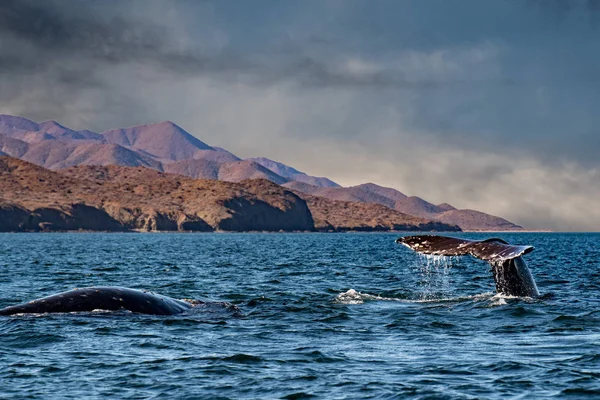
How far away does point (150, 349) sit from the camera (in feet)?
43.2

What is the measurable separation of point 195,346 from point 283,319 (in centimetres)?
404

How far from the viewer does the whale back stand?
16641mm

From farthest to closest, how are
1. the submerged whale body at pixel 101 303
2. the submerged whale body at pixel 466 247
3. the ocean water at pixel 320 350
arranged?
1. the submerged whale body at pixel 101 303
2. the submerged whale body at pixel 466 247
3. the ocean water at pixel 320 350

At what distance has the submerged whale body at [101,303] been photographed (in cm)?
1662

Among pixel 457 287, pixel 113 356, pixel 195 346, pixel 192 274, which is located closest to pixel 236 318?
pixel 195 346

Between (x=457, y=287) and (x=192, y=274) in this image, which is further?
(x=192, y=274)

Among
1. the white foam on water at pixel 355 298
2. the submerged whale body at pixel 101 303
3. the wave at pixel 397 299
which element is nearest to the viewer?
the submerged whale body at pixel 101 303

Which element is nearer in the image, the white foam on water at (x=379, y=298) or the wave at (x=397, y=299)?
the wave at (x=397, y=299)

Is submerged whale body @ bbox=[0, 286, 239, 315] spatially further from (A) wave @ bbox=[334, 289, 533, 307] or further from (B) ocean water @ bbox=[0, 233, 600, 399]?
(A) wave @ bbox=[334, 289, 533, 307]

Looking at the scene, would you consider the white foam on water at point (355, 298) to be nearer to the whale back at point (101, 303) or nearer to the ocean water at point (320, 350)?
the ocean water at point (320, 350)

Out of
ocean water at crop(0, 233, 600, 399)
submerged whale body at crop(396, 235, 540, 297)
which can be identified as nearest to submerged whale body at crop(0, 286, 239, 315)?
ocean water at crop(0, 233, 600, 399)

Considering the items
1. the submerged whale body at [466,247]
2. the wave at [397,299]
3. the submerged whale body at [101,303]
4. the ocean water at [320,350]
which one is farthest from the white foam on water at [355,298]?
the submerged whale body at [101,303]

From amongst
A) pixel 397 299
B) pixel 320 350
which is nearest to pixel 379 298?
pixel 397 299

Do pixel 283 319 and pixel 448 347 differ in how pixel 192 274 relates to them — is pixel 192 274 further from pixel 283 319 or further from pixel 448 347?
pixel 448 347
